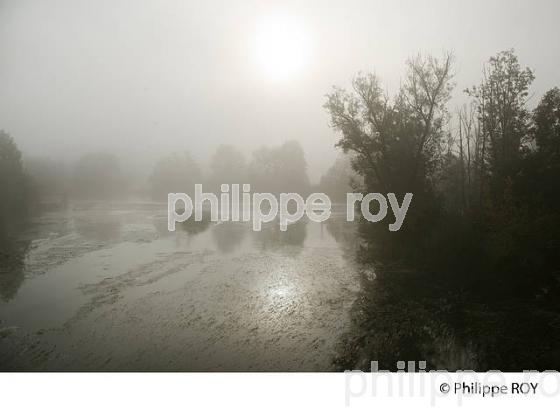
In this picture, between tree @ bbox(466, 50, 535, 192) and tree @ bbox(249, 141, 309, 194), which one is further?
tree @ bbox(249, 141, 309, 194)

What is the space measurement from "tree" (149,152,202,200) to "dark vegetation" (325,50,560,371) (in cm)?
4499

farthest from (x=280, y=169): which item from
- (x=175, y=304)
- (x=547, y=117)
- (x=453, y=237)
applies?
(x=175, y=304)

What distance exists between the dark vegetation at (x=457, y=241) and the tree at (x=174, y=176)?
148 feet

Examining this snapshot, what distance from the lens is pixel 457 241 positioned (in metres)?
13.4

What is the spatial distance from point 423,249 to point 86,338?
11.7 m

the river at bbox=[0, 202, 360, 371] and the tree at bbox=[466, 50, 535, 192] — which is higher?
the tree at bbox=[466, 50, 535, 192]

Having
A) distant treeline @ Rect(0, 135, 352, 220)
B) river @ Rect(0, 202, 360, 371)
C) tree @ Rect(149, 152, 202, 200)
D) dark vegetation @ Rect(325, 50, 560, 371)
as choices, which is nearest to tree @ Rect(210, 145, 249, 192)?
distant treeline @ Rect(0, 135, 352, 220)

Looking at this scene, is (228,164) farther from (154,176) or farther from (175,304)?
(175,304)

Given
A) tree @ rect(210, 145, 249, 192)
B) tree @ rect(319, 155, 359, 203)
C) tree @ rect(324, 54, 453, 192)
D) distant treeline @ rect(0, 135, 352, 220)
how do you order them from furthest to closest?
1. tree @ rect(210, 145, 249, 192)
2. tree @ rect(319, 155, 359, 203)
3. distant treeline @ rect(0, 135, 352, 220)
4. tree @ rect(324, 54, 453, 192)

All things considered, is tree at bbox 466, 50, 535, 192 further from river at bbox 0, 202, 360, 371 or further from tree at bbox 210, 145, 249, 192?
tree at bbox 210, 145, 249, 192

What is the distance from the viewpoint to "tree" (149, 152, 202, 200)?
5966cm
